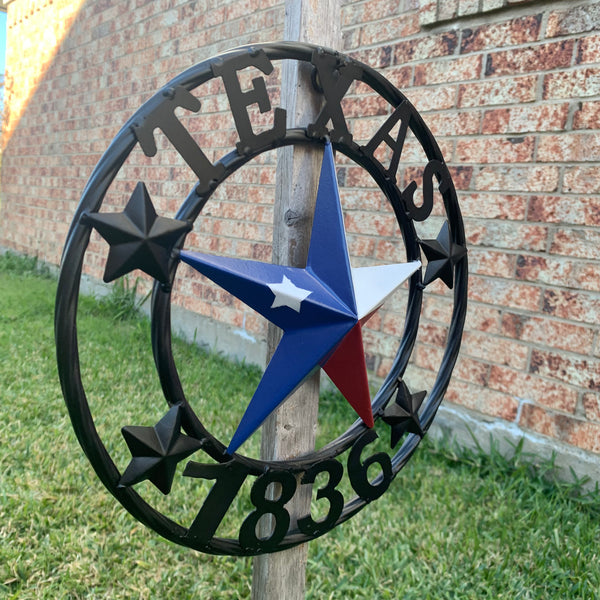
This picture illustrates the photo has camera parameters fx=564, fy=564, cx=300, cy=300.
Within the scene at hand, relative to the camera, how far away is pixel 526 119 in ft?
7.05

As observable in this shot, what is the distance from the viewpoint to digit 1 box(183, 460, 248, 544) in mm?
1081

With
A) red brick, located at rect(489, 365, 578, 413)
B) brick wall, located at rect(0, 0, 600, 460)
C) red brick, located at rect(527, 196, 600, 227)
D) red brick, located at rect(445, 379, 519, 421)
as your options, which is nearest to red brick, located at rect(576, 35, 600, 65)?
brick wall, located at rect(0, 0, 600, 460)

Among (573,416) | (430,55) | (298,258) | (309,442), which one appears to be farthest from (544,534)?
(430,55)

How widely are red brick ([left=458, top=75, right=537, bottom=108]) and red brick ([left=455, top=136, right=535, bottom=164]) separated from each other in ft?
0.47

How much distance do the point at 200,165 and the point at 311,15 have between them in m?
0.45

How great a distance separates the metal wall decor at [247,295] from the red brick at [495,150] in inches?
38.3

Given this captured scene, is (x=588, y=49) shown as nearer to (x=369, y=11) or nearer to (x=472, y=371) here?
(x=369, y=11)

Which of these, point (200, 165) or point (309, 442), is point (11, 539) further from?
point (200, 165)

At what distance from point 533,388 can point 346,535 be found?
0.93m

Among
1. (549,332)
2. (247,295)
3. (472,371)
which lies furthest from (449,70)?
(247,295)

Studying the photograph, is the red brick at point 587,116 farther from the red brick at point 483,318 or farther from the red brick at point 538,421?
the red brick at point 538,421

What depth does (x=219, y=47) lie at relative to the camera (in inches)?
139

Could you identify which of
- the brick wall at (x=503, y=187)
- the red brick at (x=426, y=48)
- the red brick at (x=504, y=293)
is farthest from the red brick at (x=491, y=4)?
the red brick at (x=504, y=293)

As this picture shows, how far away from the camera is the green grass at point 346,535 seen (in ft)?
5.46
